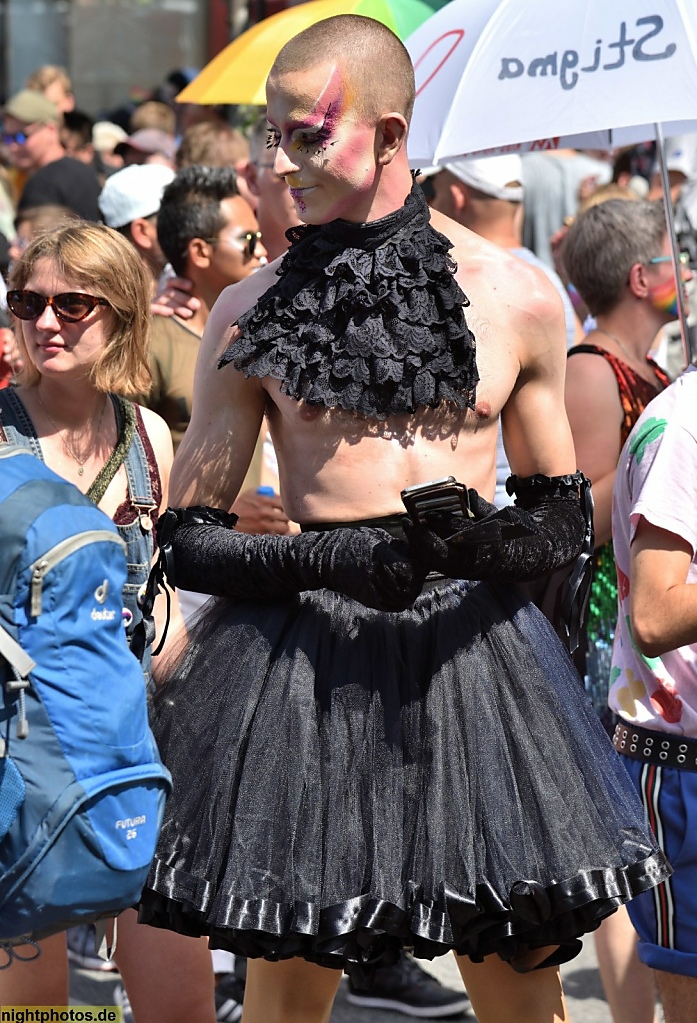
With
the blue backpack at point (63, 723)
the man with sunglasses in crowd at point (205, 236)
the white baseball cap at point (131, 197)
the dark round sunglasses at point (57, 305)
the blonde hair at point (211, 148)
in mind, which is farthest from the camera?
the blonde hair at point (211, 148)

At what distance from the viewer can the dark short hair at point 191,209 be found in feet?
16.7

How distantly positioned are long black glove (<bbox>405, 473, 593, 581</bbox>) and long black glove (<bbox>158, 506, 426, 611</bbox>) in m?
0.07

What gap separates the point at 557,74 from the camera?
377 centimetres

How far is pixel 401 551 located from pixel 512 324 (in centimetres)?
60

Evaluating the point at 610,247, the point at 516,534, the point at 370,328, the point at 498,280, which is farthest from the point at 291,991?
the point at 610,247

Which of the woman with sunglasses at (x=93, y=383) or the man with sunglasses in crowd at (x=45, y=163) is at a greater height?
the woman with sunglasses at (x=93, y=383)

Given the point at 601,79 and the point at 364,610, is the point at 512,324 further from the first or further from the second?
the point at 601,79

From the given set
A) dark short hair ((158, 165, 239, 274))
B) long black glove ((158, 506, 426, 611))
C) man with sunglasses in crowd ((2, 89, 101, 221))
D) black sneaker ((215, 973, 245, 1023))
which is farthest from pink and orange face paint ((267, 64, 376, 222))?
man with sunglasses in crowd ((2, 89, 101, 221))

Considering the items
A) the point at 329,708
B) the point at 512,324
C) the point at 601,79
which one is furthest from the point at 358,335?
the point at 601,79

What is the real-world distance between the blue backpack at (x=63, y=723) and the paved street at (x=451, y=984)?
2.32 m

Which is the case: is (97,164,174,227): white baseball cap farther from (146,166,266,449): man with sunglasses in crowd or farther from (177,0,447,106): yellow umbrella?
(146,166,266,449): man with sunglasses in crowd

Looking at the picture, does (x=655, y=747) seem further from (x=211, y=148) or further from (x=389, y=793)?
(x=211, y=148)

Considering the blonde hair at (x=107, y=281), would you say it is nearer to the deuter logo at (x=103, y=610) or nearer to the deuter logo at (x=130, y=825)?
the deuter logo at (x=103, y=610)

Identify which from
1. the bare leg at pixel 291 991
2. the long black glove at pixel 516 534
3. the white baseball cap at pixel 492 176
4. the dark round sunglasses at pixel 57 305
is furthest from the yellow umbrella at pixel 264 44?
the bare leg at pixel 291 991
